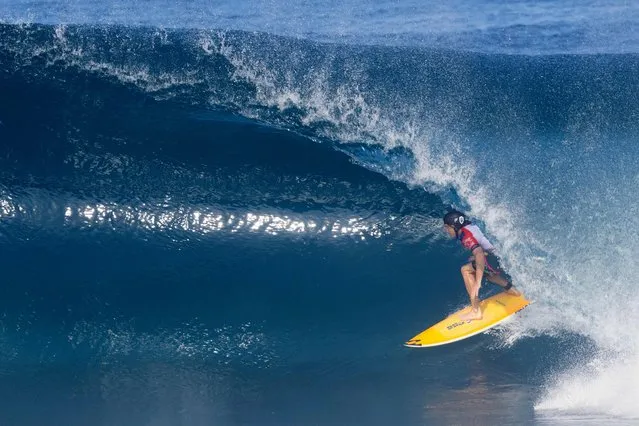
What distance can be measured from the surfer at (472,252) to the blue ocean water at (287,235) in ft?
1.16

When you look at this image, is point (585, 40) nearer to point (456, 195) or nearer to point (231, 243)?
point (456, 195)

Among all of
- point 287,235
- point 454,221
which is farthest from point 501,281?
point 287,235

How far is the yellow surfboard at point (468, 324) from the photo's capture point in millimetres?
8761

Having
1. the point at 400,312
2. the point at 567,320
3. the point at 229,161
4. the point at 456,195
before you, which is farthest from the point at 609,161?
the point at 229,161

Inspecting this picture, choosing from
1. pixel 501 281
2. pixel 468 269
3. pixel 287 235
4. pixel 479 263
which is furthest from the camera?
pixel 287 235

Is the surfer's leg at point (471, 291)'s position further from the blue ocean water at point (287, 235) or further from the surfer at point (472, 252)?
the blue ocean water at point (287, 235)

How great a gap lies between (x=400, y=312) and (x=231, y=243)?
2.39 metres

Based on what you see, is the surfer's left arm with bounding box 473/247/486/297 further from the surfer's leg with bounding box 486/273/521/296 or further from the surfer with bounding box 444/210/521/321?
the surfer's leg with bounding box 486/273/521/296

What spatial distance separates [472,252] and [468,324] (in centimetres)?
87

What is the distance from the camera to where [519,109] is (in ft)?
44.0

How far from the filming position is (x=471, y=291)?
899 centimetres

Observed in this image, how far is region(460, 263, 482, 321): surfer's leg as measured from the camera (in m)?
8.91

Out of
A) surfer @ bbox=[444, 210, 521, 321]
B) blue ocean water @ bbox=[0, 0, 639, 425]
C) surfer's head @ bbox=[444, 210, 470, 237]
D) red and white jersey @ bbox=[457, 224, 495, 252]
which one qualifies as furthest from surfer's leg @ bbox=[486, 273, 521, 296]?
surfer's head @ bbox=[444, 210, 470, 237]

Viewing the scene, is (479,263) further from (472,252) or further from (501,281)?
(501,281)
